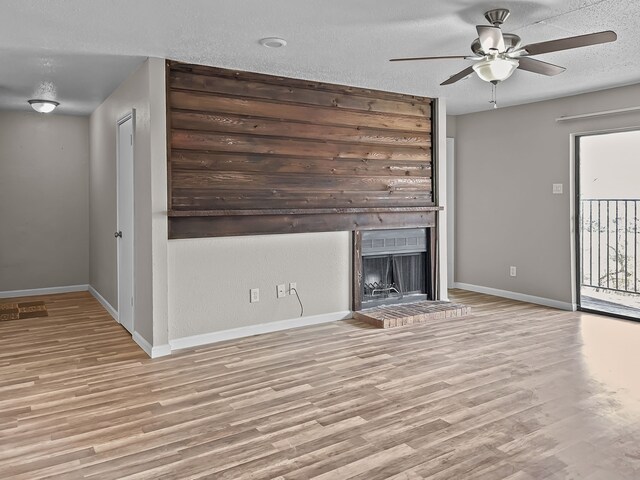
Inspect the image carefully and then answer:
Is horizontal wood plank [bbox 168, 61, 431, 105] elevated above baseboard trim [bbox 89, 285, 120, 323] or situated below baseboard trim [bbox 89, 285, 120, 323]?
above

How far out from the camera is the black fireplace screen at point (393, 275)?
535cm

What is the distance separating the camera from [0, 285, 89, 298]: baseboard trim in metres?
6.39

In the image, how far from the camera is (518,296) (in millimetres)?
6133

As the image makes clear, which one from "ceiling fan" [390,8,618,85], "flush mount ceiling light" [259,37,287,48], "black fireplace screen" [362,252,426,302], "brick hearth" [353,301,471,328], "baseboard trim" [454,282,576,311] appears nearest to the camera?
"ceiling fan" [390,8,618,85]

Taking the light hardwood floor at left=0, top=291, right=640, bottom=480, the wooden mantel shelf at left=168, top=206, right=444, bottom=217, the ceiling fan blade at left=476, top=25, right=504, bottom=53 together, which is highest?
the ceiling fan blade at left=476, top=25, right=504, bottom=53

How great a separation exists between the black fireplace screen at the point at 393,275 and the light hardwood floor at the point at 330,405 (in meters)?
0.75

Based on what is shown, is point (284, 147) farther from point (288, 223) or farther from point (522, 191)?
point (522, 191)

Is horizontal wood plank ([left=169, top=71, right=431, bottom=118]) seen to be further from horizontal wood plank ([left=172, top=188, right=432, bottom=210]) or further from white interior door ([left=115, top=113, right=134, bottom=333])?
horizontal wood plank ([left=172, top=188, right=432, bottom=210])

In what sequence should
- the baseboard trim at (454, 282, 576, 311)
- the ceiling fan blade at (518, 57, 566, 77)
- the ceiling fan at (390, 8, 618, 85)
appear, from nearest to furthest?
the ceiling fan at (390, 8, 618, 85) → the ceiling fan blade at (518, 57, 566, 77) → the baseboard trim at (454, 282, 576, 311)

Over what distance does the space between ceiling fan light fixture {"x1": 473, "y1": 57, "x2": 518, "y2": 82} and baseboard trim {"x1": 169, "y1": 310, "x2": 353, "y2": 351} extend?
2.70 m

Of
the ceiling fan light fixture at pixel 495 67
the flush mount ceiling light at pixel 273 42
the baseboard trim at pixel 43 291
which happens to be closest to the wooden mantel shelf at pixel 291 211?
the flush mount ceiling light at pixel 273 42

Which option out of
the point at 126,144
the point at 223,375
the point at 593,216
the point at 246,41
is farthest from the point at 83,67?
the point at 593,216

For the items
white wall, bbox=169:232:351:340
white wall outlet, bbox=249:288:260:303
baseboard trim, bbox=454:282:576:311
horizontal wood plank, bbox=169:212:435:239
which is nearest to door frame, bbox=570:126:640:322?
baseboard trim, bbox=454:282:576:311

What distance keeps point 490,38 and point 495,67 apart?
248mm
